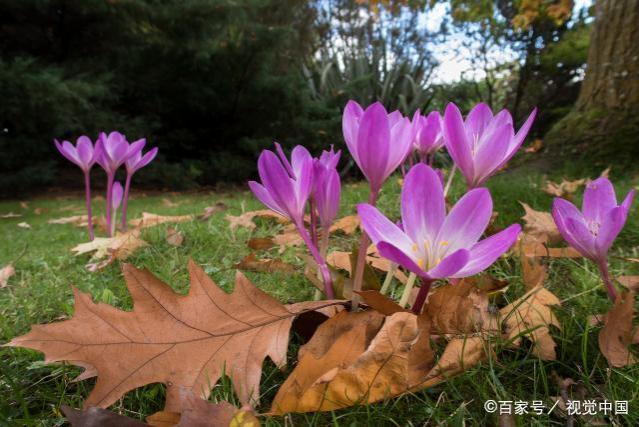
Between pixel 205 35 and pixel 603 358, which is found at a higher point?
pixel 205 35

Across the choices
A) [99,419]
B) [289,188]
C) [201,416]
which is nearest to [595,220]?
[289,188]

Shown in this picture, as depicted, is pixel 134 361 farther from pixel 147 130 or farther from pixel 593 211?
pixel 147 130

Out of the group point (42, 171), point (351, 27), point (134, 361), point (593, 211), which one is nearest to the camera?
point (134, 361)

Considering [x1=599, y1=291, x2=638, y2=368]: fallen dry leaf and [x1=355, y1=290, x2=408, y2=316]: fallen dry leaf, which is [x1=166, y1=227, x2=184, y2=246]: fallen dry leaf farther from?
[x1=599, y1=291, x2=638, y2=368]: fallen dry leaf

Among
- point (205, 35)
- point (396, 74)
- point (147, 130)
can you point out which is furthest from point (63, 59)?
point (396, 74)

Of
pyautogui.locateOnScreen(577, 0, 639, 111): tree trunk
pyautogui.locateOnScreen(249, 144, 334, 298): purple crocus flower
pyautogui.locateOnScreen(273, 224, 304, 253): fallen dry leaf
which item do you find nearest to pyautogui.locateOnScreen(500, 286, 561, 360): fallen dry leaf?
pyautogui.locateOnScreen(249, 144, 334, 298): purple crocus flower

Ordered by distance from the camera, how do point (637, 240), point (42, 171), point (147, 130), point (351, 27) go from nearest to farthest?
point (637, 240) < point (42, 171) < point (147, 130) < point (351, 27)

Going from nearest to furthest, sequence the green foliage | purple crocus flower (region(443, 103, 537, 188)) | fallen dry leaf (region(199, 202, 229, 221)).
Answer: purple crocus flower (region(443, 103, 537, 188)), fallen dry leaf (region(199, 202, 229, 221)), the green foliage
